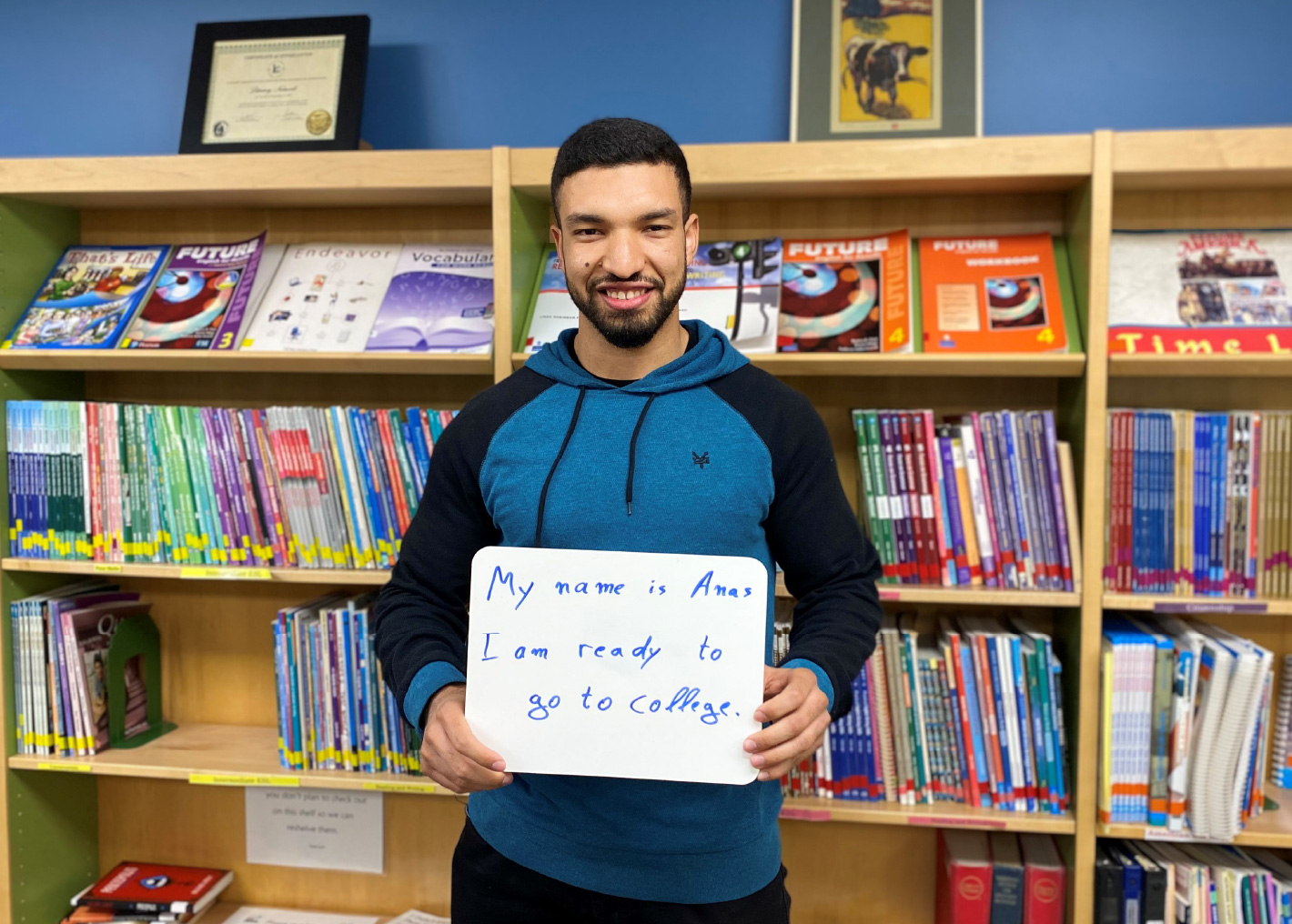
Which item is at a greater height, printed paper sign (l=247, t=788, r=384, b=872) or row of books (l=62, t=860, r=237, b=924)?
printed paper sign (l=247, t=788, r=384, b=872)

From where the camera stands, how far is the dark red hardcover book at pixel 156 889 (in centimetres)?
217

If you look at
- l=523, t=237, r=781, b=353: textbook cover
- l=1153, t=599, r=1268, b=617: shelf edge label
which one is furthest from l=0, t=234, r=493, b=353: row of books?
l=1153, t=599, r=1268, b=617: shelf edge label

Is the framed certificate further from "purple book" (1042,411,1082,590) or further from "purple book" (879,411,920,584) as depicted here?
"purple book" (1042,411,1082,590)

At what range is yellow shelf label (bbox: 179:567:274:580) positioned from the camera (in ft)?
6.44

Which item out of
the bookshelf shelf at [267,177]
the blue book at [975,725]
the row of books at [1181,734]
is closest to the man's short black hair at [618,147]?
the bookshelf shelf at [267,177]

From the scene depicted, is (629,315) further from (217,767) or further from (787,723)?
(217,767)

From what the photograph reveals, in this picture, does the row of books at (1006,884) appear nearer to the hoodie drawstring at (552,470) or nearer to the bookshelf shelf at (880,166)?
the hoodie drawstring at (552,470)

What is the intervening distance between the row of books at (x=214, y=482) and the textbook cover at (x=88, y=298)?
0.14m

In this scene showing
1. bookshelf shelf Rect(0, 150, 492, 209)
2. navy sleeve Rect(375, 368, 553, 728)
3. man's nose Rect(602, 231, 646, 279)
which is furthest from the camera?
bookshelf shelf Rect(0, 150, 492, 209)

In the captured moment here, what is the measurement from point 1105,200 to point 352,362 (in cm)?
145

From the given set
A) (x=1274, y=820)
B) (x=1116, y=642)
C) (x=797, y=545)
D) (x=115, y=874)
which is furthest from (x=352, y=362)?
(x=1274, y=820)

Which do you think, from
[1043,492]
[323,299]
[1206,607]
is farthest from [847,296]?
[323,299]

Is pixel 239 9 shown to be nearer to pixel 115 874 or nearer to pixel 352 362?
pixel 352 362

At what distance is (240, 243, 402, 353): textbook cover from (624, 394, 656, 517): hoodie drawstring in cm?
88
